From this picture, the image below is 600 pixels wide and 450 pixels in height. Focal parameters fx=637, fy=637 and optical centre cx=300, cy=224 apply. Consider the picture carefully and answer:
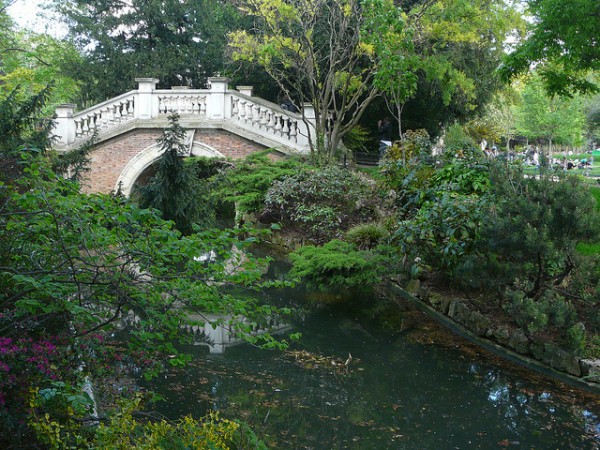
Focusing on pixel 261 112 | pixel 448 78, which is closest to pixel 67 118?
pixel 261 112

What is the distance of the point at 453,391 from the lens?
7039mm

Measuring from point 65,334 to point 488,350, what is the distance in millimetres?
5567

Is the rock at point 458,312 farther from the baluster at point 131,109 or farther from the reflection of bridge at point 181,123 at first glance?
the baluster at point 131,109

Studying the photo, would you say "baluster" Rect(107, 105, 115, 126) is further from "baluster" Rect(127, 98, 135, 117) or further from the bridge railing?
"baluster" Rect(127, 98, 135, 117)

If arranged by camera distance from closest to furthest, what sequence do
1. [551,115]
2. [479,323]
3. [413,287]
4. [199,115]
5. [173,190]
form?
[479,323] → [173,190] → [413,287] → [199,115] → [551,115]

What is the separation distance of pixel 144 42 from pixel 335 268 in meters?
15.1

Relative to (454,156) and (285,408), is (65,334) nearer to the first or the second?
(285,408)

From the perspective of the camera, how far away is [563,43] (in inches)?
450

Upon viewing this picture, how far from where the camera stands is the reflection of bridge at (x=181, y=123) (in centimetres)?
1661

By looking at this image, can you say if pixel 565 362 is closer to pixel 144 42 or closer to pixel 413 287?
pixel 413 287

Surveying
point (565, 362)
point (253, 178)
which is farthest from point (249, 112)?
point (565, 362)

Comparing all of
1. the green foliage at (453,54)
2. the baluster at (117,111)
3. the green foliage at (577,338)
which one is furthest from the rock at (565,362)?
the baluster at (117,111)

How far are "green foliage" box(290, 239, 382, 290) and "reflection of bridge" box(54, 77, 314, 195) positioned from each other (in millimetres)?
6251

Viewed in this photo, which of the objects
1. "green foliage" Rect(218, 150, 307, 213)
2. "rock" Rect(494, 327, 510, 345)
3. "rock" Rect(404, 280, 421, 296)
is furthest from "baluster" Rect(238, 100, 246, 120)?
"rock" Rect(494, 327, 510, 345)
